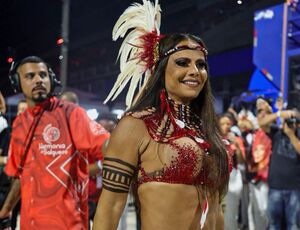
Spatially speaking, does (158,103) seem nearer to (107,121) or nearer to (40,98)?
(40,98)

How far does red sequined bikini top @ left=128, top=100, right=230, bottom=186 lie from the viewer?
2.04 m

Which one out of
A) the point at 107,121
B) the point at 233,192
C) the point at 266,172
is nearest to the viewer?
the point at 233,192

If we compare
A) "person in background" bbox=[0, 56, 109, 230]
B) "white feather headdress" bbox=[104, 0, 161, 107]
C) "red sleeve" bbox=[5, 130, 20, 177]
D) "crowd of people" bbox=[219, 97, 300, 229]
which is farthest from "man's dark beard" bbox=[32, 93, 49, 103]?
"crowd of people" bbox=[219, 97, 300, 229]

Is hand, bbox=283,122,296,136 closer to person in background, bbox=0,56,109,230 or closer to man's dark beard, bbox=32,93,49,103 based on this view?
person in background, bbox=0,56,109,230

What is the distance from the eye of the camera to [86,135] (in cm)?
333

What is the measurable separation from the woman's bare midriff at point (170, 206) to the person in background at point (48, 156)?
4.37 ft

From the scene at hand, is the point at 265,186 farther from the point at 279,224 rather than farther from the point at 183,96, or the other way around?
the point at 183,96

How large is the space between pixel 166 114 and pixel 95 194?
11.2 ft

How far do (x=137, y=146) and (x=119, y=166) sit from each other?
0.12 meters

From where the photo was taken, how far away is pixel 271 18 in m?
7.05

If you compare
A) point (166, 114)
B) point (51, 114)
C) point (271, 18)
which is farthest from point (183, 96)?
point (271, 18)

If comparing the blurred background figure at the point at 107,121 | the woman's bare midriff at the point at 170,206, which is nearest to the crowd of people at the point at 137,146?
the woman's bare midriff at the point at 170,206

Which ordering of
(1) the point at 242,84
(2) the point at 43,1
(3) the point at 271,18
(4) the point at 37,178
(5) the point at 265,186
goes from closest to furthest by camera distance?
(4) the point at 37,178, (2) the point at 43,1, (5) the point at 265,186, (3) the point at 271,18, (1) the point at 242,84

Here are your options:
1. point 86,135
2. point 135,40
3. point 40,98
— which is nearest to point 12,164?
point 40,98
